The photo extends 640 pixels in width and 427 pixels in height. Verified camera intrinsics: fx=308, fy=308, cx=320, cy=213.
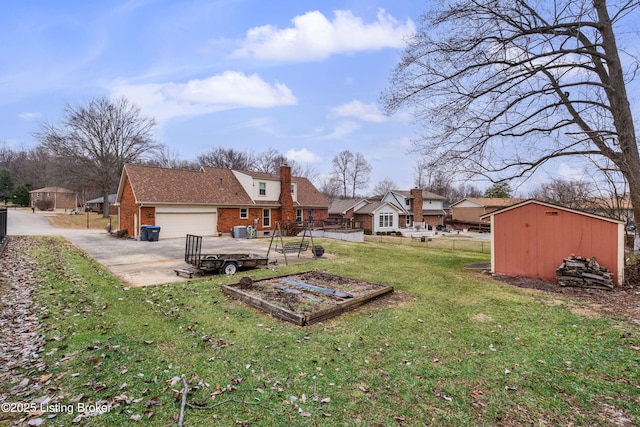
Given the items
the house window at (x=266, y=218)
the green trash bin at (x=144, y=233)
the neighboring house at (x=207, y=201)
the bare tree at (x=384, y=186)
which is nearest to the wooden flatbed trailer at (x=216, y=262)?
the green trash bin at (x=144, y=233)

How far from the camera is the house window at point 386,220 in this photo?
115 feet

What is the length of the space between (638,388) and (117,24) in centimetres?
1592

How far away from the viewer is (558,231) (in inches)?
372

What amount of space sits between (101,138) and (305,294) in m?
36.1

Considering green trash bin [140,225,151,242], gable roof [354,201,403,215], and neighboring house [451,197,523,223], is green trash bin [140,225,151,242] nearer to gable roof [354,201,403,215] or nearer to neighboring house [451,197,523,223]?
gable roof [354,201,403,215]

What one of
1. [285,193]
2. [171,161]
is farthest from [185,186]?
[171,161]

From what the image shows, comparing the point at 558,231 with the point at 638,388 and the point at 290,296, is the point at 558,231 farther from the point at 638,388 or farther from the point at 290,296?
the point at 290,296

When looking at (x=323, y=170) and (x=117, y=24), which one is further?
(x=323, y=170)

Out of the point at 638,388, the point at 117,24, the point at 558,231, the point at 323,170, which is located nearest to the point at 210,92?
the point at 117,24

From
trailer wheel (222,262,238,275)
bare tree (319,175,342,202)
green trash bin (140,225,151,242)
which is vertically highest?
bare tree (319,175,342,202)

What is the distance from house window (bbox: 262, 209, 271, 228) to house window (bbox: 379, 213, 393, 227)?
559 inches

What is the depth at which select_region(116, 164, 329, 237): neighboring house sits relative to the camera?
20547 millimetres

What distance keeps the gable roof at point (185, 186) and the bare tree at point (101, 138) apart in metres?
13.4

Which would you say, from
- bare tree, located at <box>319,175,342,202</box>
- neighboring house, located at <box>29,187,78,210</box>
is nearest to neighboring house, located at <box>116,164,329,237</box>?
bare tree, located at <box>319,175,342,202</box>
